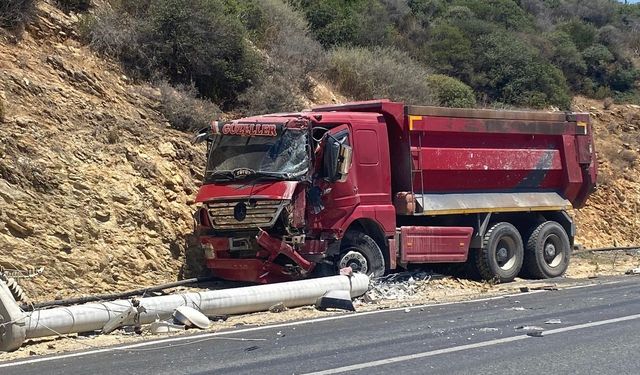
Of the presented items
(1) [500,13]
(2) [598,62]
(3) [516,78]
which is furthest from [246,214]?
(1) [500,13]

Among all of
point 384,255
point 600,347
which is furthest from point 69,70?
point 600,347

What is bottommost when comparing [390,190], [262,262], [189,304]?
[189,304]

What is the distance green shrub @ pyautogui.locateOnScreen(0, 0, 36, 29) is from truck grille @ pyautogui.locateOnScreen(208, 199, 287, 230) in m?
6.00

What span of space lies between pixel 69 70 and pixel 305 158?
545 cm

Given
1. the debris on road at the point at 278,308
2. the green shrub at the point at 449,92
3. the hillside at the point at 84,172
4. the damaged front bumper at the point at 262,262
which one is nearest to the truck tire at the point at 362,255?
the damaged front bumper at the point at 262,262

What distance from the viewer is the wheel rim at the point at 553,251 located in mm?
16594

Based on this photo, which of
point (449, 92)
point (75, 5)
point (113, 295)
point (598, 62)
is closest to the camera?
point (113, 295)

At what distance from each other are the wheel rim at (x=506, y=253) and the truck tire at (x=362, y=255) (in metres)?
3.24

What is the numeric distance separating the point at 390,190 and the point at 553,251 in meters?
4.69

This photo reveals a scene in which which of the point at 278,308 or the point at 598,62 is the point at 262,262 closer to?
the point at 278,308

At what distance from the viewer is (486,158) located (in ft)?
49.9

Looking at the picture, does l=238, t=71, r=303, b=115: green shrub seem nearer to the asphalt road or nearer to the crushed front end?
the crushed front end

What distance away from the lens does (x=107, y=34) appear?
55.0ft

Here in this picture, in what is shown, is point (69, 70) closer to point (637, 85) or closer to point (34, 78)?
point (34, 78)
